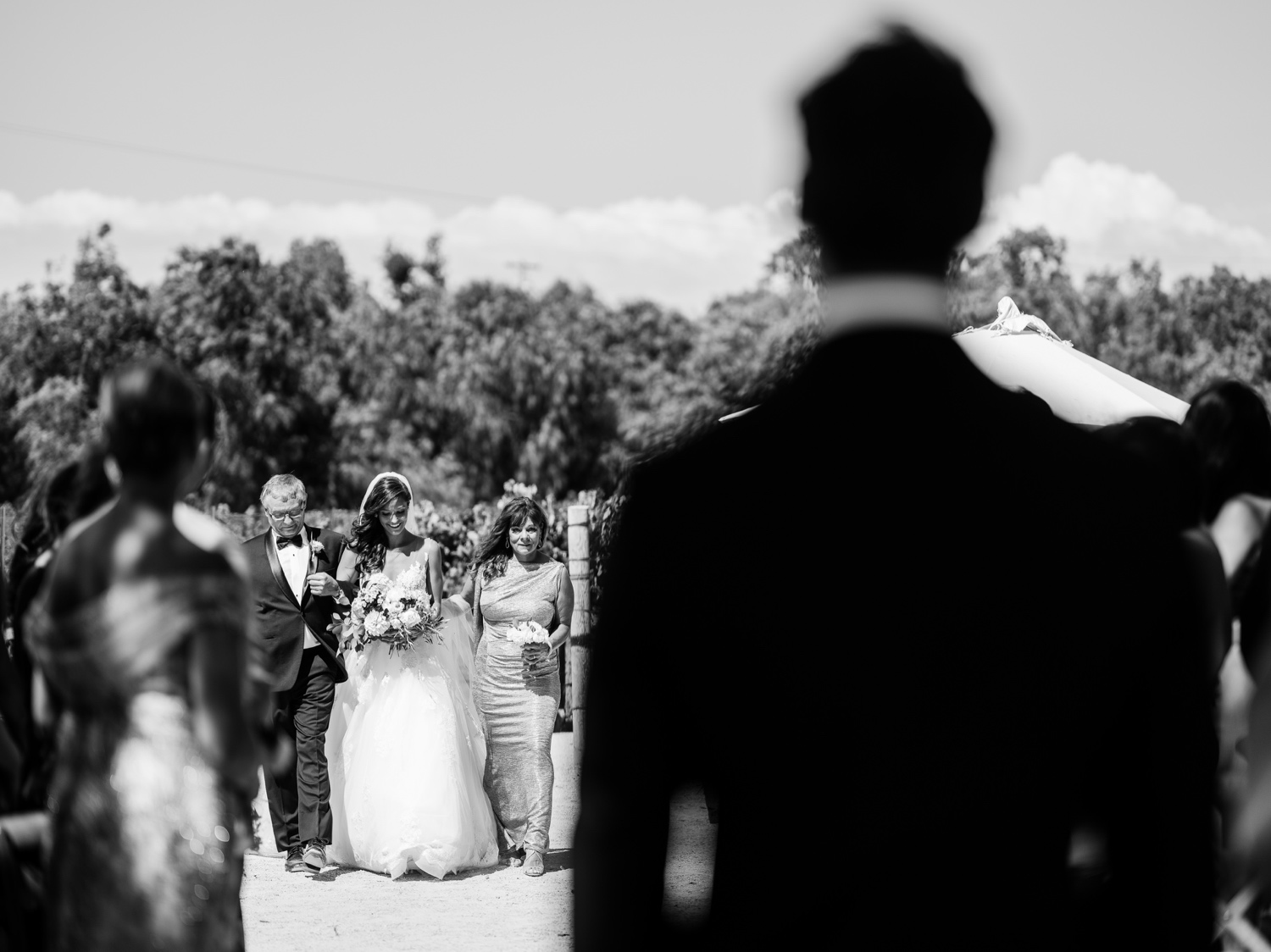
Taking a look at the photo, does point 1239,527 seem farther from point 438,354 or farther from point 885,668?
point 438,354

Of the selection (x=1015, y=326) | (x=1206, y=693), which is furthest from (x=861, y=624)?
(x=1015, y=326)

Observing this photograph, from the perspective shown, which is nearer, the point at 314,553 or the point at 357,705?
the point at 314,553

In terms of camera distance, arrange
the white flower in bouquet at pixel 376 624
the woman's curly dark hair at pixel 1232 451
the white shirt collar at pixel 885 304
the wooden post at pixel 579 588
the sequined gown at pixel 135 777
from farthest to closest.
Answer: the wooden post at pixel 579 588 < the white flower in bouquet at pixel 376 624 < the woman's curly dark hair at pixel 1232 451 < the sequined gown at pixel 135 777 < the white shirt collar at pixel 885 304

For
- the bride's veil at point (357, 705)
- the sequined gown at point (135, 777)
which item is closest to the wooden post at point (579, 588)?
the bride's veil at point (357, 705)

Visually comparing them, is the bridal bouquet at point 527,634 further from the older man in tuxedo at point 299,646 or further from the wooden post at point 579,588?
the wooden post at point 579,588

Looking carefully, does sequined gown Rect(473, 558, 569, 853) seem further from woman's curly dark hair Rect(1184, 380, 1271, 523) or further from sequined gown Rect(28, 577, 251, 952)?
sequined gown Rect(28, 577, 251, 952)

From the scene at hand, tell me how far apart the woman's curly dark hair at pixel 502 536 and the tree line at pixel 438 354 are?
20.5m

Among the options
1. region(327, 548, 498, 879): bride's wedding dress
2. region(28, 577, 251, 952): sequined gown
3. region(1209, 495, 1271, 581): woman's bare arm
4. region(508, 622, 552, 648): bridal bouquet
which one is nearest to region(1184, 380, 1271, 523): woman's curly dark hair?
region(1209, 495, 1271, 581): woman's bare arm

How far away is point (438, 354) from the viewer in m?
41.0

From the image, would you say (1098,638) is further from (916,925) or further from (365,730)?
(365,730)

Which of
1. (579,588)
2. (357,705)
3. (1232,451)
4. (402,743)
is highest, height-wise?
(1232,451)

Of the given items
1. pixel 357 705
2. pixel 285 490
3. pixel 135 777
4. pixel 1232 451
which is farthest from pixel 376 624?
pixel 135 777

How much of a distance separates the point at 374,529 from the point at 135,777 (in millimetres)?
5994

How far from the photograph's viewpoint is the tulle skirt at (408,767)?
8461 mm
